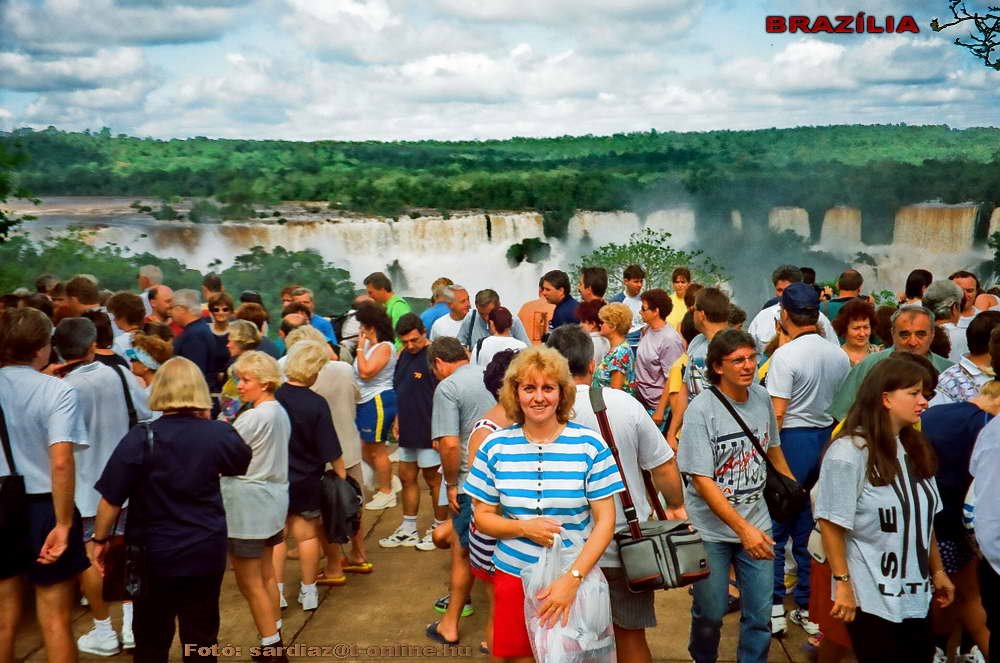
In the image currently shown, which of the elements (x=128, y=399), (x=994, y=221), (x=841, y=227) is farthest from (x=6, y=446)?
(x=994, y=221)

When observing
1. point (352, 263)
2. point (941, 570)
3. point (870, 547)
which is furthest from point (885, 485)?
point (352, 263)

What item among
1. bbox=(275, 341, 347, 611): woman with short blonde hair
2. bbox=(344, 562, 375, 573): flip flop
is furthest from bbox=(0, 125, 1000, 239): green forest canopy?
bbox=(275, 341, 347, 611): woman with short blonde hair

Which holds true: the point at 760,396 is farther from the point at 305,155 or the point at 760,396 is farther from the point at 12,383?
the point at 305,155

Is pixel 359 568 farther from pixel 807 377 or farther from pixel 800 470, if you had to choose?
pixel 807 377

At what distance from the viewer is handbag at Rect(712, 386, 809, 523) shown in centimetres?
400

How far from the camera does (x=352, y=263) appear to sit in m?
13.7

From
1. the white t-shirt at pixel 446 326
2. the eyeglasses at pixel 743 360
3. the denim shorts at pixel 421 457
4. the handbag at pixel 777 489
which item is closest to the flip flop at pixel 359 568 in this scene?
the denim shorts at pixel 421 457

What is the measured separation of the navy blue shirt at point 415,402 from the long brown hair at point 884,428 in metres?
3.48

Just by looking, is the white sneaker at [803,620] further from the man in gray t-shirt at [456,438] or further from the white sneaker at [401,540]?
the white sneaker at [401,540]

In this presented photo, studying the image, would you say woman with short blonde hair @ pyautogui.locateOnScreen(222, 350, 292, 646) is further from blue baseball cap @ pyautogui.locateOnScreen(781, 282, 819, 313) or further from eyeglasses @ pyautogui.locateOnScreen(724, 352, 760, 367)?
blue baseball cap @ pyautogui.locateOnScreen(781, 282, 819, 313)

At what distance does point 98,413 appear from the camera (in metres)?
5.05

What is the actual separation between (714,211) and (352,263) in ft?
18.5

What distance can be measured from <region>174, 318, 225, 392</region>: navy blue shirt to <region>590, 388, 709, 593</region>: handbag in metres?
4.52

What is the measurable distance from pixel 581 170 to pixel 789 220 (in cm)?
330
